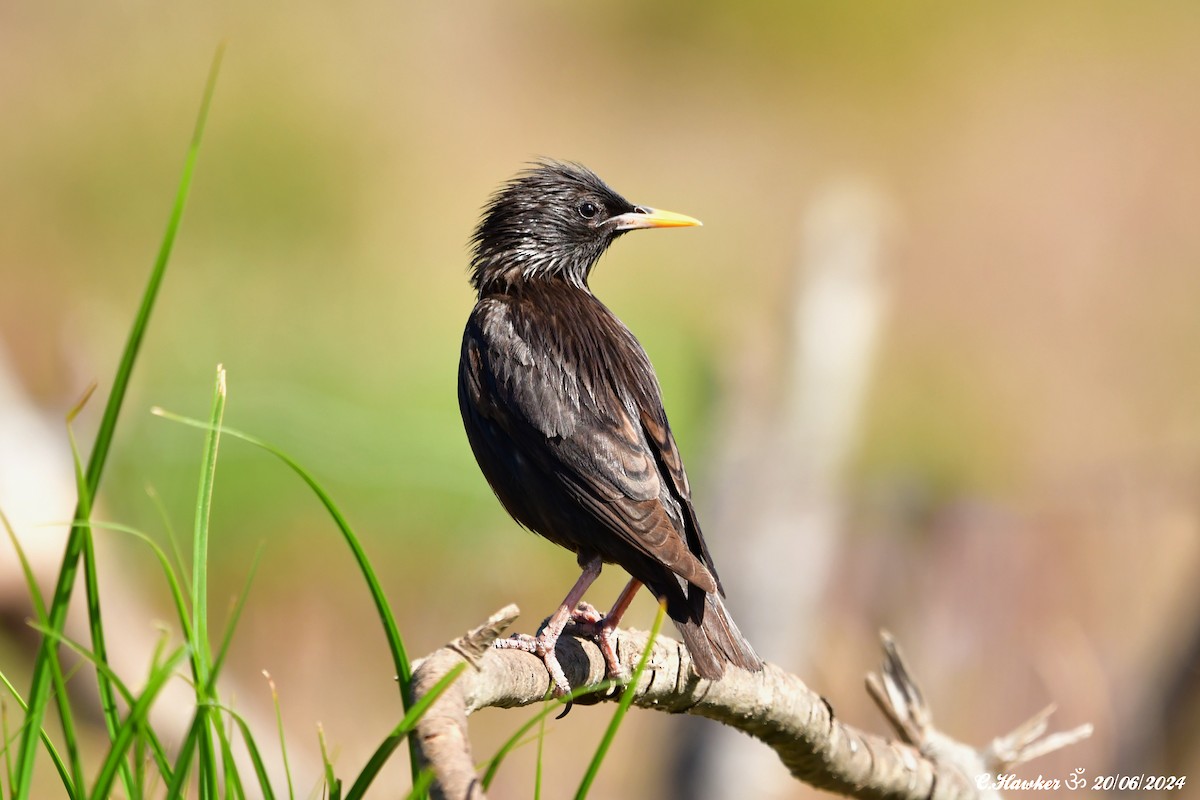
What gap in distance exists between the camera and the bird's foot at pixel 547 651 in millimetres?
2775

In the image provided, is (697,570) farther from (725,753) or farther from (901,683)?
(725,753)

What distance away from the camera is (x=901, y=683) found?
3604 millimetres

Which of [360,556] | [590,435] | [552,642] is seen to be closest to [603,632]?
[552,642]

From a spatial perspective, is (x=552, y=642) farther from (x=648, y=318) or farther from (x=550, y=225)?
(x=648, y=318)

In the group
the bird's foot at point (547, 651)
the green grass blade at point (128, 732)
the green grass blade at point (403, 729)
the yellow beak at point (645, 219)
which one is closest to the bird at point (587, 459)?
the bird's foot at point (547, 651)

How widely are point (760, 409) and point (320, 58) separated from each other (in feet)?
32.6

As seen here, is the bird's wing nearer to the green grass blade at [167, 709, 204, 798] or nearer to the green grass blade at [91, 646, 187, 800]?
the green grass blade at [167, 709, 204, 798]

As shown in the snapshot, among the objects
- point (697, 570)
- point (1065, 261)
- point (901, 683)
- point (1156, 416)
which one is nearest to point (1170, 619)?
point (901, 683)

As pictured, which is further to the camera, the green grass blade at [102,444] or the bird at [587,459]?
the bird at [587,459]

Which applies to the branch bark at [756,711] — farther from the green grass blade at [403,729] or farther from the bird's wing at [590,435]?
the bird's wing at [590,435]

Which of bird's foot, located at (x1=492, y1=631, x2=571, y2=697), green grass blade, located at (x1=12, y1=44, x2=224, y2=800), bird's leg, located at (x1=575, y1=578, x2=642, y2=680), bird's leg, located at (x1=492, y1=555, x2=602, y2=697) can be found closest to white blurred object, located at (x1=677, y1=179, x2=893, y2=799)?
bird's leg, located at (x1=575, y1=578, x2=642, y2=680)

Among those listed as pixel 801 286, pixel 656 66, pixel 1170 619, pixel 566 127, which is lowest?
pixel 1170 619

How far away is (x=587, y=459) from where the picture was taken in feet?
10.9

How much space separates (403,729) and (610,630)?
57.2 inches
